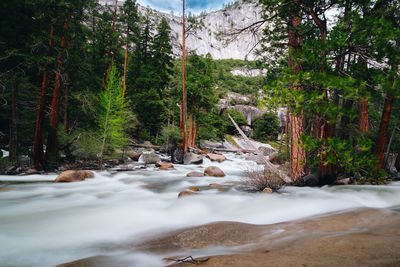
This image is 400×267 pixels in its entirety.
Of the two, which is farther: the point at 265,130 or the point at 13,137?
the point at 265,130

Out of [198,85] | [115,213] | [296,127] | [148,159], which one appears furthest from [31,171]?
[198,85]

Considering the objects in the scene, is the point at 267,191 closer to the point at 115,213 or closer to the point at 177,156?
the point at 115,213

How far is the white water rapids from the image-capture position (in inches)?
105

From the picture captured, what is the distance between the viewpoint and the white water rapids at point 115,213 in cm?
268

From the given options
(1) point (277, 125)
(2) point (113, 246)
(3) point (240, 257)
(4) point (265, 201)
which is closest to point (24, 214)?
(2) point (113, 246)

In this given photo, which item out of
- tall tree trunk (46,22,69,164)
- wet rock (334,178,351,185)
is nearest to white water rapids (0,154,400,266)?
wet rock (334,178,351,185)

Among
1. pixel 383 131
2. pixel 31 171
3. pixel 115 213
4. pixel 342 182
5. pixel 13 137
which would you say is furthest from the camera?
pixel 13 137

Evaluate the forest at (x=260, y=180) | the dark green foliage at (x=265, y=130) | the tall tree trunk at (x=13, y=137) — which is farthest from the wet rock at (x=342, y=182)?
the dark green foliage at (x=265, y=130)

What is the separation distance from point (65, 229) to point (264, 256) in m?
3.39

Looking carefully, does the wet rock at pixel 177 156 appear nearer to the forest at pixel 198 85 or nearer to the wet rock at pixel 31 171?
the forest at pixel 198 85

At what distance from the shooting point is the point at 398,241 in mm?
1850

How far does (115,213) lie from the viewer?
169 inches

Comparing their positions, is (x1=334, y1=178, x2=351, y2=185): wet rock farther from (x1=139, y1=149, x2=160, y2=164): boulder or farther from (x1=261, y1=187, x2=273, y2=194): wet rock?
(x1=139, y1=149, x2=160, y2=164): boulder

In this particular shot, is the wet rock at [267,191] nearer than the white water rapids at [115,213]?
No
